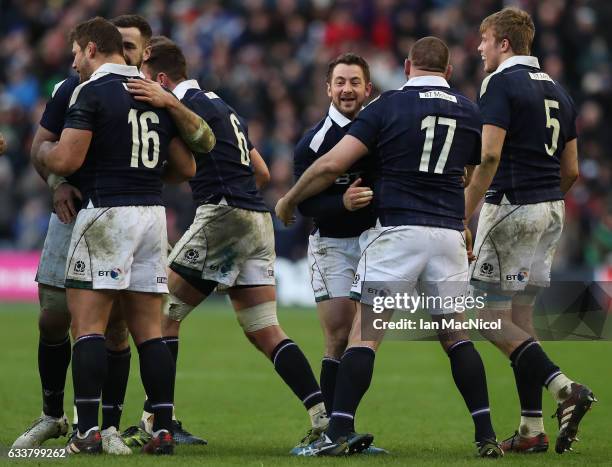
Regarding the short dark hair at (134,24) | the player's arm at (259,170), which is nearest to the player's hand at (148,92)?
the short dark hair at (134,24)

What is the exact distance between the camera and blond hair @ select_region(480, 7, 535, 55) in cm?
838

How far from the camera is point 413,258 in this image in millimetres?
7434

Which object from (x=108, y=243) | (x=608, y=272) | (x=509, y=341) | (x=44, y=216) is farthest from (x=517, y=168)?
(x=44, y=216)

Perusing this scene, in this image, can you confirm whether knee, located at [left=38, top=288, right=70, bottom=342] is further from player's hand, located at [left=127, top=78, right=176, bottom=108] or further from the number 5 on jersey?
player's hand, located at [left=127, top=78, right=176, bottom=108]

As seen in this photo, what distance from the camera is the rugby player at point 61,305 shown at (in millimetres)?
7652

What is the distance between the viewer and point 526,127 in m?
8.28

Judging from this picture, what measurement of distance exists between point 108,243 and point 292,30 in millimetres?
17035

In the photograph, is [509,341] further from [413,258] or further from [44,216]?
[44,216]

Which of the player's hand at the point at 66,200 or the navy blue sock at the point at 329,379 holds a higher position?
the player's hand at the point at 66,200

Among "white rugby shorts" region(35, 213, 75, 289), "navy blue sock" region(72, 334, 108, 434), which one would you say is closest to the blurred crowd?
"white rugby shorts" region(35, 213, 75, 289)

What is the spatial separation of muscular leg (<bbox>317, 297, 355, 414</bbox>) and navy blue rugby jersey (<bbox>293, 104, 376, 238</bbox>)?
471 millimetres

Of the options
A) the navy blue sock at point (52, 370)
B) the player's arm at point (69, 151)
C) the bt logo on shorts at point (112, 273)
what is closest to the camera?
→ the player's arm at point (69, 151)

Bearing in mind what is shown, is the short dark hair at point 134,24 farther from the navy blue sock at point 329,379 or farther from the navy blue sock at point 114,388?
the navy blue sock at point 329,379

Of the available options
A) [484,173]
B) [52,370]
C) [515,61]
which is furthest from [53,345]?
[515,61]
